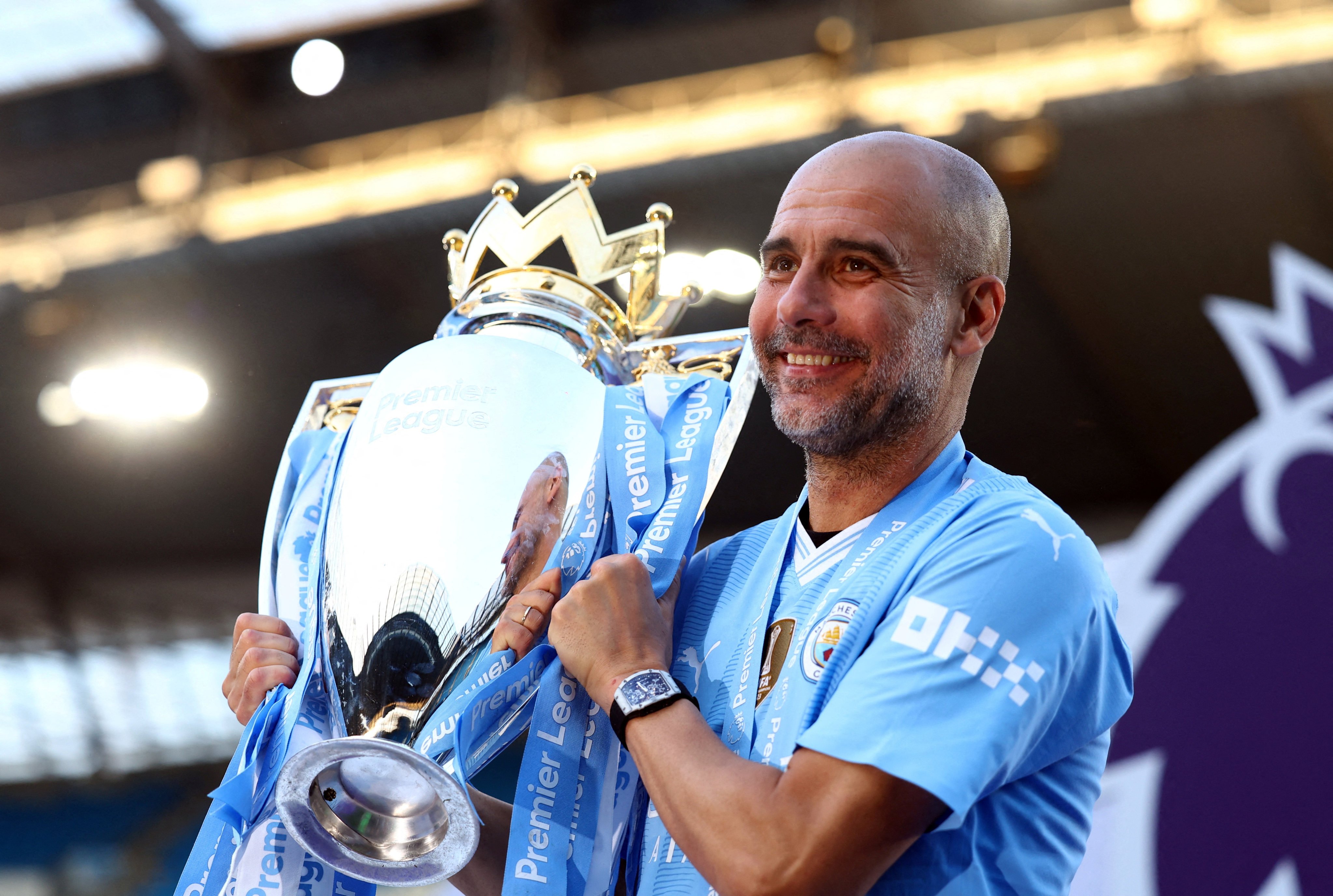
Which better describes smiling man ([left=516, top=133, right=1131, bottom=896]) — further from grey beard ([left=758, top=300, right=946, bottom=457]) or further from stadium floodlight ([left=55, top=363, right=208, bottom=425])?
stadium floodlight ([left=55, top=363, right=208, bottom=425])

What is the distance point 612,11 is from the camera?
394 cm

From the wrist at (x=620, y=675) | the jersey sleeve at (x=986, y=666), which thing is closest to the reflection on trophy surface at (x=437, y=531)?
the wrist at (x=620, y=675)

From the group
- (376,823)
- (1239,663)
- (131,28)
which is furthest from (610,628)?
(131,28)

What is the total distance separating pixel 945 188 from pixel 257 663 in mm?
808

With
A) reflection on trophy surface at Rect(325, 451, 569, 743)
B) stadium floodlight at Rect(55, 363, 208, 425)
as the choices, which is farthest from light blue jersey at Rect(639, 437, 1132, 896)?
stadium floodlight at Rect(55, 363, 208, 425)

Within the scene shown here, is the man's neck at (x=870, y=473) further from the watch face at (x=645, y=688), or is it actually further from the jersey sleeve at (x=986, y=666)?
the watch face at (x=645, y=688)

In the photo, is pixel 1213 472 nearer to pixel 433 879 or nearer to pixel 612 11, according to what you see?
pixel 433 879

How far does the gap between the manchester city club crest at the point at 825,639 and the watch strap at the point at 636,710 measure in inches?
4.6

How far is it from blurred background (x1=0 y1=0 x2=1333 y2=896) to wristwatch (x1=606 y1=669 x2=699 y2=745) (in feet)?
5.32

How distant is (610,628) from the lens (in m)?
1.08

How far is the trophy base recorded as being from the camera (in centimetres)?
108

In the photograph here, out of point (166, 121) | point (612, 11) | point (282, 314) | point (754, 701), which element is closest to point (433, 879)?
point (754, 701)

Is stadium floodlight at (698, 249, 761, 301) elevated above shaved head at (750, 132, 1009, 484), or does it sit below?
above

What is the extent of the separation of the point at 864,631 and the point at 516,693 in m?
0.32
